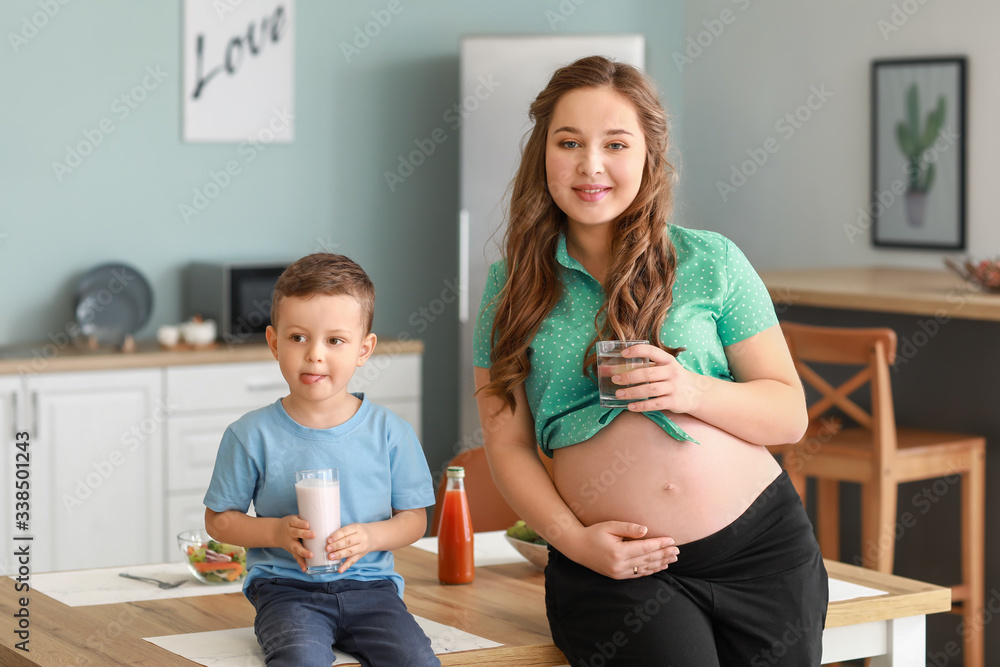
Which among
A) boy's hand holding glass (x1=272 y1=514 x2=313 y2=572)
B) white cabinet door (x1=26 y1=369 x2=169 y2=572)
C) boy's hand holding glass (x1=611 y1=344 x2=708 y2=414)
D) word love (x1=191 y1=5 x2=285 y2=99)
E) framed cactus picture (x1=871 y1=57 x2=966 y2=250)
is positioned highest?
word love (x1=191 y1=5 x2=285 y2=99)

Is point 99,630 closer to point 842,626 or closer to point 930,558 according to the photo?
point 842,626

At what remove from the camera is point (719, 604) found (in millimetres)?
1586

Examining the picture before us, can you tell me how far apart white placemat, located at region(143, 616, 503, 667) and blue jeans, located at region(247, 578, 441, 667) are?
24mm

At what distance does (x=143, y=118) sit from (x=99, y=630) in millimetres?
3027

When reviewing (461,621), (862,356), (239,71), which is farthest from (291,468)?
(239,71)

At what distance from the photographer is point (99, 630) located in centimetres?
166

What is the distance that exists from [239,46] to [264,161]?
426mm

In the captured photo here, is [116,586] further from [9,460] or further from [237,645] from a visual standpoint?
[9,460]

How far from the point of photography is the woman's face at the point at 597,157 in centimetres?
168

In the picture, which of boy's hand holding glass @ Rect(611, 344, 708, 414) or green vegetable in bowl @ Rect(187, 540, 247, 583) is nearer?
boy's hand holding glass @ Rect(611, 344, 708, 414)

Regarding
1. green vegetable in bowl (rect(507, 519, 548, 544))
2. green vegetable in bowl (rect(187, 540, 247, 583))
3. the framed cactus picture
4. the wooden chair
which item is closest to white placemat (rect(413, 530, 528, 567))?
green vegetable in bowl (rect(507, 519, 548, 544))

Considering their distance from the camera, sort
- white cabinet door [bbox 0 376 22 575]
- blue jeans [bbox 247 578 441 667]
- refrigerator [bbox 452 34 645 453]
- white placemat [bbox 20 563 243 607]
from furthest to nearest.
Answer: refrigerator [bbox 452 34 645 453]
white cabinet door [bbox 0 376 22 575]
white placemat [bbox 20 563 243 607]
blue jeans [bbox 247 578 441 667]

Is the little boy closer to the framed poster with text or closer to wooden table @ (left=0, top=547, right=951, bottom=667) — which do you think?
wooden table @ (left=0, top=547, right=951, bottom=667)

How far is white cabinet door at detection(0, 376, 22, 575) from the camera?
3740 millimetres
